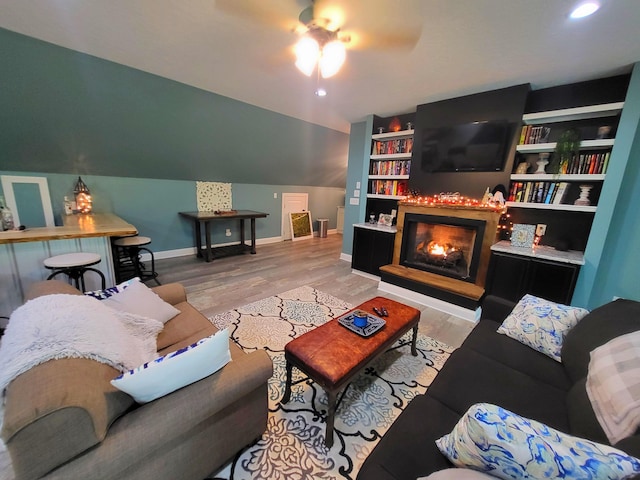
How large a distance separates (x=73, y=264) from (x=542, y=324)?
361 centimetres

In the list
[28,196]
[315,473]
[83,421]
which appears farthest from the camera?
[28,196]

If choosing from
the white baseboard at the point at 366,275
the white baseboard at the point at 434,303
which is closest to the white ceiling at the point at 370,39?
the white baseboard at the point at 434,303

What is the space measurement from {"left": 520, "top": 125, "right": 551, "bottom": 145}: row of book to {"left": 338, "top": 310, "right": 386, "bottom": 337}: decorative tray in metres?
2.77

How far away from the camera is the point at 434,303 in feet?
9.98

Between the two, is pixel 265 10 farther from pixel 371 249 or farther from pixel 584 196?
pixel 584 196

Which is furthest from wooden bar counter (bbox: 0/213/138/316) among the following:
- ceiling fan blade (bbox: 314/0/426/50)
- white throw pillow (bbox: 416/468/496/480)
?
white throw pillow (bbox: 416/468/496/480)

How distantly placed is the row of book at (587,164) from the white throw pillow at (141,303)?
398 cm

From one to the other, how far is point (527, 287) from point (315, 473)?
109 inches

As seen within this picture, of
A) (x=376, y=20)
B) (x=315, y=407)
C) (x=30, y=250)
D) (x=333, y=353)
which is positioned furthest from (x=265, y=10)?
(x=30, y=250)

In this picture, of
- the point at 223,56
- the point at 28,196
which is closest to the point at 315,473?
the point at 223,56

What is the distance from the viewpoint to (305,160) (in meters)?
5.52

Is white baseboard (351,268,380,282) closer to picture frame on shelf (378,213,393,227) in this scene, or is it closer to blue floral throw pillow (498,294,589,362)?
picture frame on shelf (378,213,393,227)

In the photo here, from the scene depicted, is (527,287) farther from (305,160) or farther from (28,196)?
(28,196)

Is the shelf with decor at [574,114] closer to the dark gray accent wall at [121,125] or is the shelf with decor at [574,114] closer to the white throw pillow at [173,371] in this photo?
the dark gray accent wall at [121,125]
